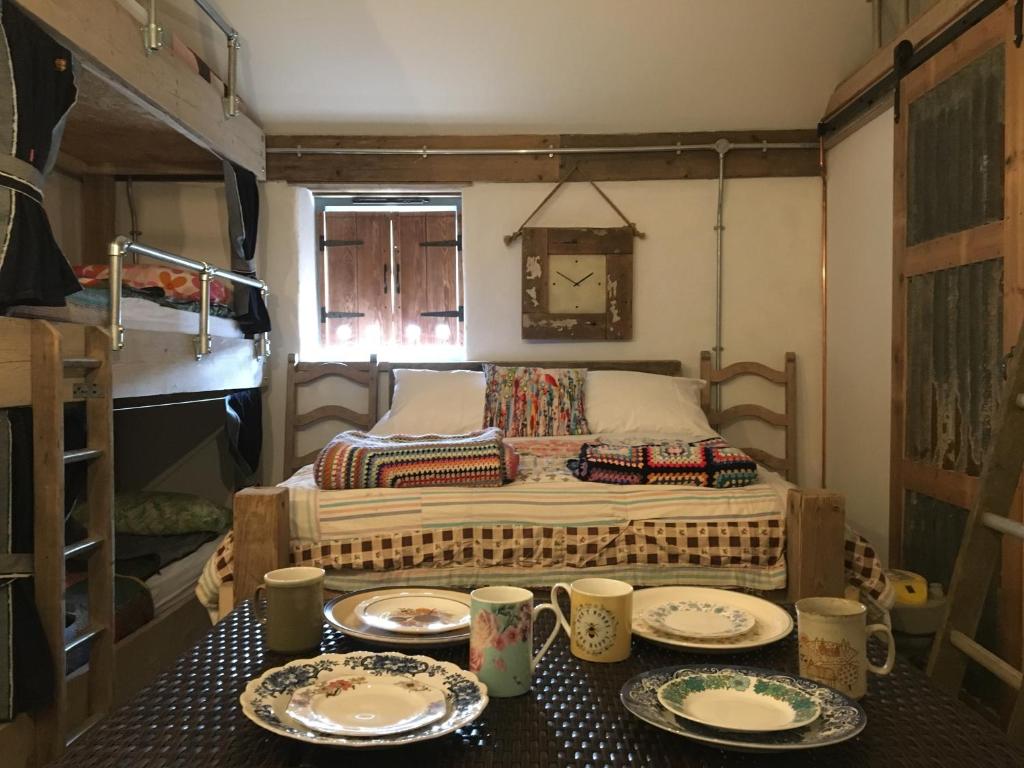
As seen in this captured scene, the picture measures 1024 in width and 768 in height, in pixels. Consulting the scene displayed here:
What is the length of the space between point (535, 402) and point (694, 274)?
1.15 m

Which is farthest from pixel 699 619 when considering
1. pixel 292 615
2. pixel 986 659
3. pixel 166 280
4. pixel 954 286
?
pixel 166 280

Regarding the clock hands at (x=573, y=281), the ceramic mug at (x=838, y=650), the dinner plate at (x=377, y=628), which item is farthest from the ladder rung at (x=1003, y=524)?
the clock hands at (x=573, y=281)

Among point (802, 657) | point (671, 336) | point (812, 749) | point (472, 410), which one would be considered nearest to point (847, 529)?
point (802, 657)

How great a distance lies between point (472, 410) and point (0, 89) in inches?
77.4

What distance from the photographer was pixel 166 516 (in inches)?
123

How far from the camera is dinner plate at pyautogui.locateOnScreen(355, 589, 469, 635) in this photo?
1093 mm

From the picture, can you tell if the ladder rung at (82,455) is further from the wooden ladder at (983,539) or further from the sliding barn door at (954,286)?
the sliding barn door at (954,286)

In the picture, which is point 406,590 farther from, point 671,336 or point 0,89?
point 671,336

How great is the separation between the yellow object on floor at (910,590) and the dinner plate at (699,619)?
5.39 ft

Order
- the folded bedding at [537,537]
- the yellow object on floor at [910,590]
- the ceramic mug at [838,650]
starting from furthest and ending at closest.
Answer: the yellow object on floor at [910,590] < the folded bedding at [537,537] < the ceramic mug at [838,650]

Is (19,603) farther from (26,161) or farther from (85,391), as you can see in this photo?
(26,161)

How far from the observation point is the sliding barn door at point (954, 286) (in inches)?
91.2

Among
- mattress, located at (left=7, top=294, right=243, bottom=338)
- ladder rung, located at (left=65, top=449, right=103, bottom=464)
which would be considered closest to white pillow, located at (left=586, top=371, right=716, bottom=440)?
mattress, located at (left=7, top=294, right=243, bottom=338)

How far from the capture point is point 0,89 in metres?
1.83
